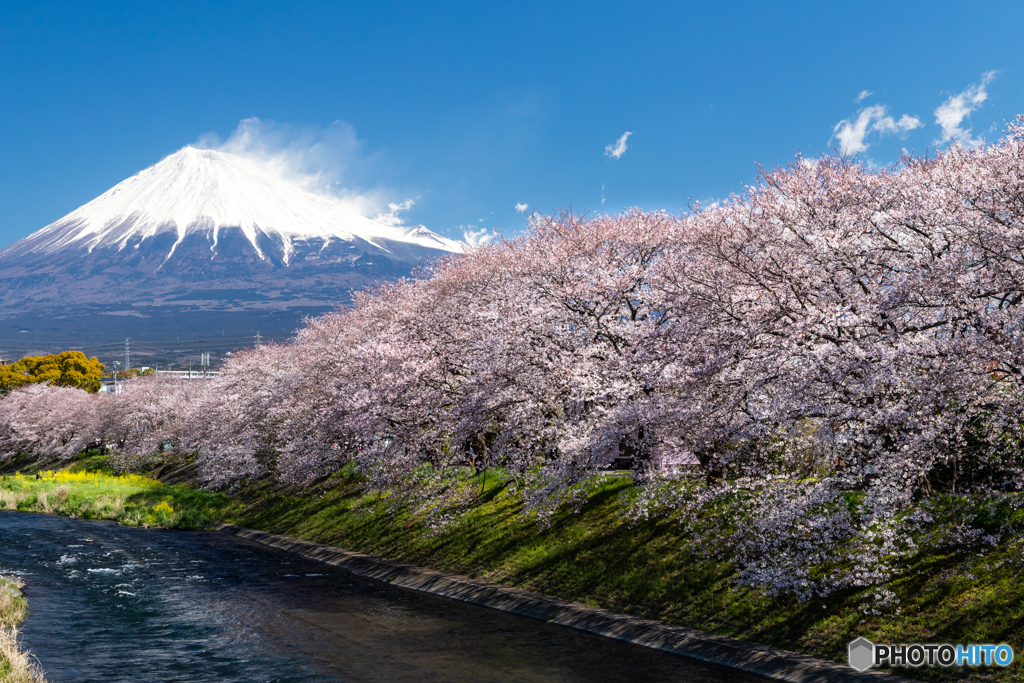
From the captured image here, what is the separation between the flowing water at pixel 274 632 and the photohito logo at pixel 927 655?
2723 mm

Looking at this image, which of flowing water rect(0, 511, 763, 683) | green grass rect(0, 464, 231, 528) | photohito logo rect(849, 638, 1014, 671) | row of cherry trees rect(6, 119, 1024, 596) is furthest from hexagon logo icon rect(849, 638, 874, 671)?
green grass rect(0, 464, 231, 528)

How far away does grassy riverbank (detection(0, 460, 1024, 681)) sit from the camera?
49.6 feet

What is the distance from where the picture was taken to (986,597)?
14875 millimetres

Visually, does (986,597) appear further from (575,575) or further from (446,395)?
(446,395)

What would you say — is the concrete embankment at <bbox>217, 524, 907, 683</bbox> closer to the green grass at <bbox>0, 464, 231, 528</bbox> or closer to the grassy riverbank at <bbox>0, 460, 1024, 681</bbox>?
the grassy riverbank at <bbox>0, 460, 1024, 681</bbox>

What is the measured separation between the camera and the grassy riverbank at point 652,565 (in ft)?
49.6

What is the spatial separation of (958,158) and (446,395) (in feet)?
59.2

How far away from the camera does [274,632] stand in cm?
2052

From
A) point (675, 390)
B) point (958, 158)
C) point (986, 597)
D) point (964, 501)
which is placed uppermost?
point (958, 158)

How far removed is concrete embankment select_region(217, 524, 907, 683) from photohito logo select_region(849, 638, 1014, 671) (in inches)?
15.4

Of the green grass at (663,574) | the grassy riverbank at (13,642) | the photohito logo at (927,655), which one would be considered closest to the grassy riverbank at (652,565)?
the green grass at (663,574)

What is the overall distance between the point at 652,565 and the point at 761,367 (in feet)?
28.1

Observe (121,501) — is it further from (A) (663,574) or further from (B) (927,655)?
(B) (927,655)

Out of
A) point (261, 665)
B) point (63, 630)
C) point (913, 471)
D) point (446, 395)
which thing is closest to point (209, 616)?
point (63, 630)
